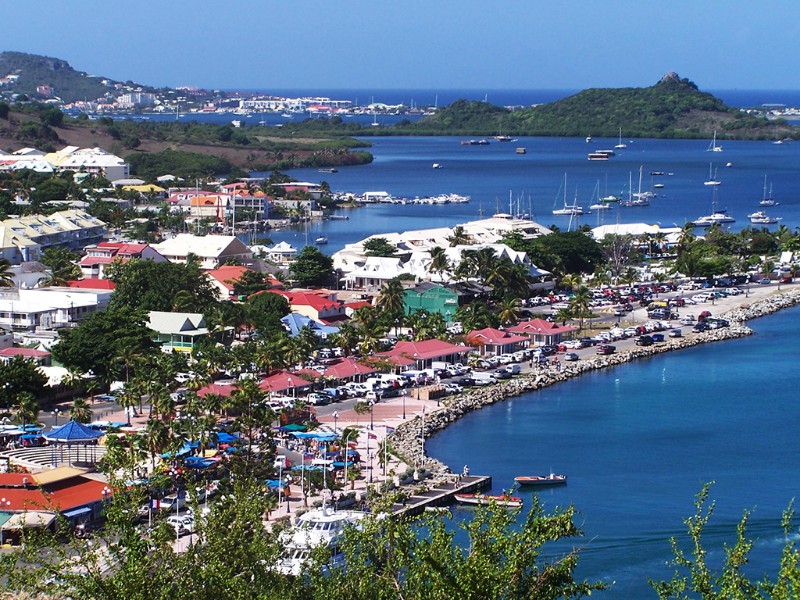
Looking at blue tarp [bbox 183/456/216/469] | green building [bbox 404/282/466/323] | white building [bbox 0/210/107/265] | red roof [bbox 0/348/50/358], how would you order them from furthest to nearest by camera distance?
white building [bbox 0/210/107/265]
green building [bbox 404/282/466/323]
red roof [bbox 0/348/50/358]
blue tarp [bbox 183/456/216/469]

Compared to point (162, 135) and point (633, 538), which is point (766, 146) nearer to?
point (162, 135)

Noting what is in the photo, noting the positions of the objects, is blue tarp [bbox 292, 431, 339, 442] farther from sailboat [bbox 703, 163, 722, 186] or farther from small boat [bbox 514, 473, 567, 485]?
sailboat [bbox 703, 163, 722, 186]

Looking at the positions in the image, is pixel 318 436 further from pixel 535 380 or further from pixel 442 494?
pixel 535 380

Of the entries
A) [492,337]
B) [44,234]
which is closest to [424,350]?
[492,337]

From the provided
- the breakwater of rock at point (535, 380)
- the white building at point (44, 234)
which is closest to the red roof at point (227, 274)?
the white building at point (44, 234)

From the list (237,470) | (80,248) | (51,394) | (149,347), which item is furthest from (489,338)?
(80,248)

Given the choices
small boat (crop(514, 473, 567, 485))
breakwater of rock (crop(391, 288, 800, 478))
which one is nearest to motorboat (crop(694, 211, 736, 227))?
breakwater of rock (crop(391, 288, 800, 478))

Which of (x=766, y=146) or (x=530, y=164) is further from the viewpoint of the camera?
(x=766, y=146)
